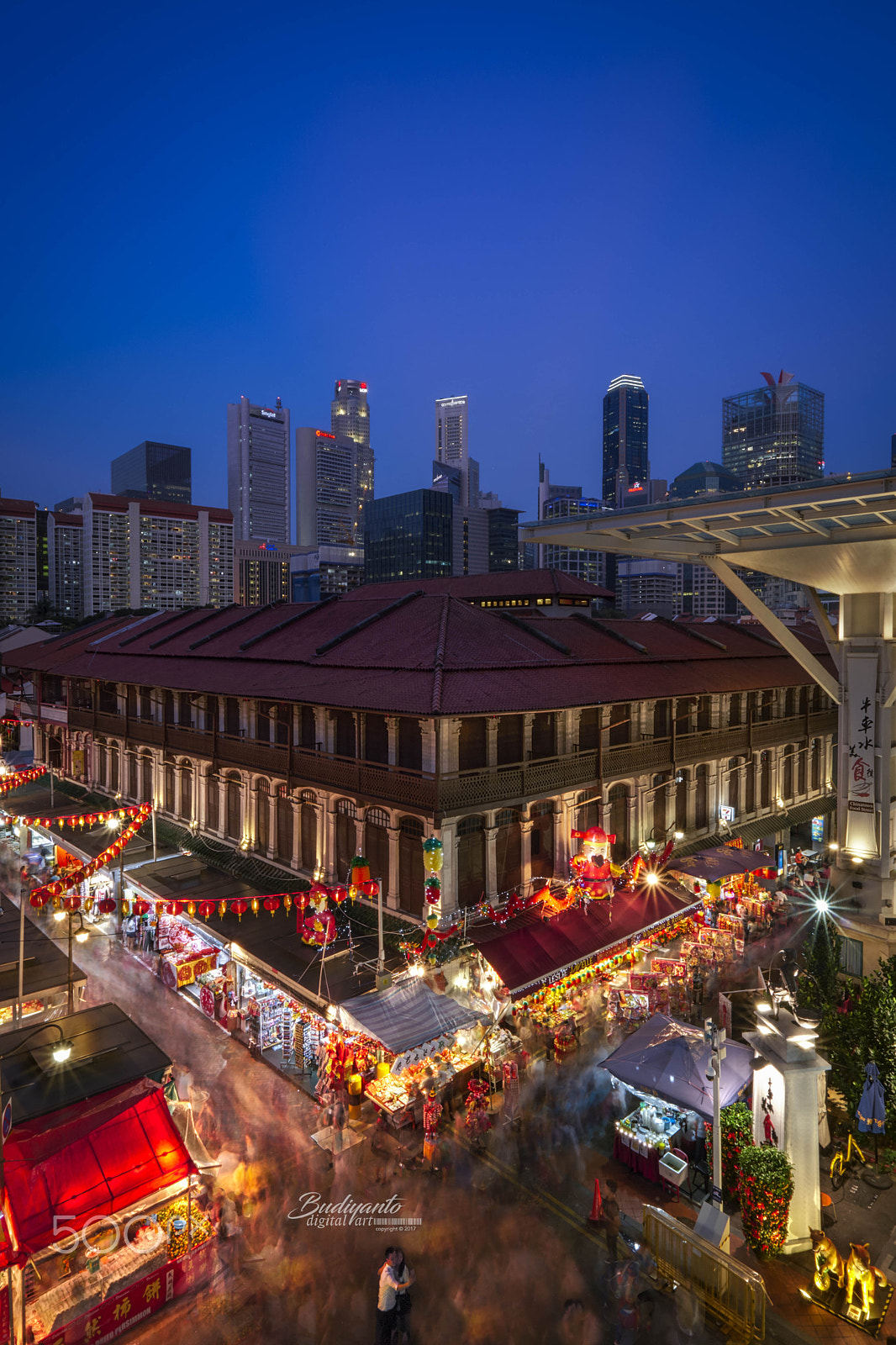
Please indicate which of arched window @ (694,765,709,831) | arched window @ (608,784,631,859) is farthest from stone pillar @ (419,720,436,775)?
arched window @ (694,765,709,831)

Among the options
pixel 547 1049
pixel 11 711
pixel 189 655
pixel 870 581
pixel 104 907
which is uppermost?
pixel 870 581

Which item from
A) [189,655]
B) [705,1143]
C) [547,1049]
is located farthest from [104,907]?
[705,1143]

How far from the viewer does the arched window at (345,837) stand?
23219 mm

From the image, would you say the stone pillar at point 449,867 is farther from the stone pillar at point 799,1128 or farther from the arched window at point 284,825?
the stone pillar at point 799,1128

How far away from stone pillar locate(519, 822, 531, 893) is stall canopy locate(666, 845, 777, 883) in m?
6.33

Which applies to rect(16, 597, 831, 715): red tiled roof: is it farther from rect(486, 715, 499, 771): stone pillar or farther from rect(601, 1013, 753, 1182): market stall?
rect(601, 1013, 753, 1182): market stall

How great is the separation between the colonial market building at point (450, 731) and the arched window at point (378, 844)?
0.08 metres

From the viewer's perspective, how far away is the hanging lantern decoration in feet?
63.3

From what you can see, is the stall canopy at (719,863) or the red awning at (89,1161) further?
the stall canopy at (719,863)

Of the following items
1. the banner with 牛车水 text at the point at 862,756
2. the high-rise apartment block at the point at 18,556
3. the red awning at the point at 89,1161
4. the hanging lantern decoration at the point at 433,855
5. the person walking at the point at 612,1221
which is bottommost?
the person walking at the point at 612,1221

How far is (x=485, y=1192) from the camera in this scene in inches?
571

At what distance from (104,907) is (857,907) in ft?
80.1

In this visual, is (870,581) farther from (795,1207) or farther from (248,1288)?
(248,1288)

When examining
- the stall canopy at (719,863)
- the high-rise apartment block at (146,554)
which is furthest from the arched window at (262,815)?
the high-rise apartment block at (146,554)
